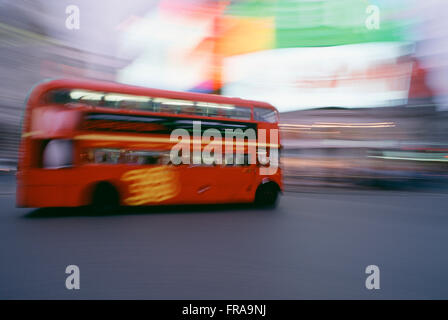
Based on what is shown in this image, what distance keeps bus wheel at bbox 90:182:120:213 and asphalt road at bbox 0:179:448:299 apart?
0.66ft

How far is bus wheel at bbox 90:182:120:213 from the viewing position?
6520 millimetres

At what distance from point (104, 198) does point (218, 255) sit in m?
3.27

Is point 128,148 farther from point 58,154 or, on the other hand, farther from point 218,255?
point 218,255

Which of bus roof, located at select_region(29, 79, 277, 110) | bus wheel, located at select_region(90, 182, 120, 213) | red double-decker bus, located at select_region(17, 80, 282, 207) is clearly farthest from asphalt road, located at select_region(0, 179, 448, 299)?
bus roof, located at select_region(29, 79, 277, 110)

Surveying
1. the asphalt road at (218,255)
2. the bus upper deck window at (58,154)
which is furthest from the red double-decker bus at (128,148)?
the asphalt road at (218,255)

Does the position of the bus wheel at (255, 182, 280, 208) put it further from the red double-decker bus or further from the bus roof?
the bus roof

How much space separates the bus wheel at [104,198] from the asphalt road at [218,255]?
200mm

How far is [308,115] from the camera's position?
23.2 m

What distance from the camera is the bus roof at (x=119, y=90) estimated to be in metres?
6.13

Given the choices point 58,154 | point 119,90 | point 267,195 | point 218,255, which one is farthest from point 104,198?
point 267,195

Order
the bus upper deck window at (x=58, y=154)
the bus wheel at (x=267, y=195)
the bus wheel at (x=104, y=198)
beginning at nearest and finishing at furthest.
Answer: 1. the bus upper deck window at (x=58, y=154)
2. the bus wheel at (x=104, y=198)
3. the bus wheel at (x=267, y=195)

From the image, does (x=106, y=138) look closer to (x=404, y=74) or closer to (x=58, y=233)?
(x=58, y=233)

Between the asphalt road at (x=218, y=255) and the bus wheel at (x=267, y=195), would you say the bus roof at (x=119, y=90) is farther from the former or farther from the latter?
the asphalt road at (x=218, y=255)

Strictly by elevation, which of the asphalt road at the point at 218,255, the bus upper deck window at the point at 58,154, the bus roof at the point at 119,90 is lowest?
the asphalt road at the point at 218,255
